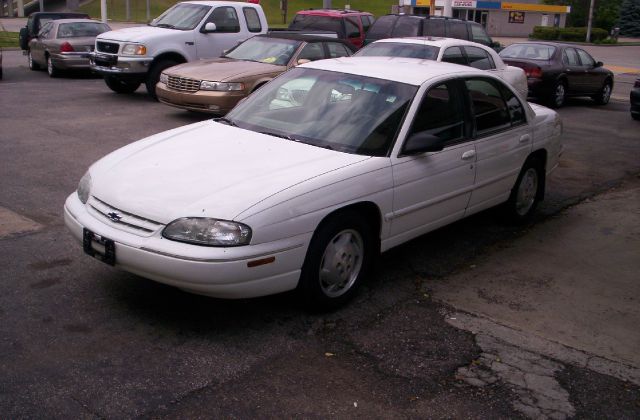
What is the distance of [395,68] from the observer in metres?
6.04

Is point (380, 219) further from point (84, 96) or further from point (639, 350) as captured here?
point (84, 96)

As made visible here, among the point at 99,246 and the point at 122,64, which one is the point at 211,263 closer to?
the point at 99,246

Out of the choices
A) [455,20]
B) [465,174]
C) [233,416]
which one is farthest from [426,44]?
[233,416]

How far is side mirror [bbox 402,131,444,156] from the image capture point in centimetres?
530

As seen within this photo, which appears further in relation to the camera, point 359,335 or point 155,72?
point 155,72

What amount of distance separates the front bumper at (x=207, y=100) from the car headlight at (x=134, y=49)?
278 centimetres

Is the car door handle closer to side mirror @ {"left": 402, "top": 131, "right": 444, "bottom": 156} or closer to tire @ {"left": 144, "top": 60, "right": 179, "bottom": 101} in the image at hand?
side mirror @ {"left": 402, "top": 131, "right": 444, "bottom": 156}

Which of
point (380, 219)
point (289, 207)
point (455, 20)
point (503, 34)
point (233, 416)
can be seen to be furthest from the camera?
point (503, 34)

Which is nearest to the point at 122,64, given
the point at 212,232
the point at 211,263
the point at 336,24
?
the point at 336,24

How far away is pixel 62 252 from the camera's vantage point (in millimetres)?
5781

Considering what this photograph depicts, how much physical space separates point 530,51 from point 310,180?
48.3ft

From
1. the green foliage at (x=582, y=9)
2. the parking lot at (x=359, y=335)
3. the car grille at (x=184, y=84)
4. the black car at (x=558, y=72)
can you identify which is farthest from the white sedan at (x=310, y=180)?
the green foliage at (x=582, y=9)

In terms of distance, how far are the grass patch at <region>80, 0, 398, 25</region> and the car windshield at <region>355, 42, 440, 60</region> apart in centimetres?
4311

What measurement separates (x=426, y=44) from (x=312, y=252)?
26.9ft
